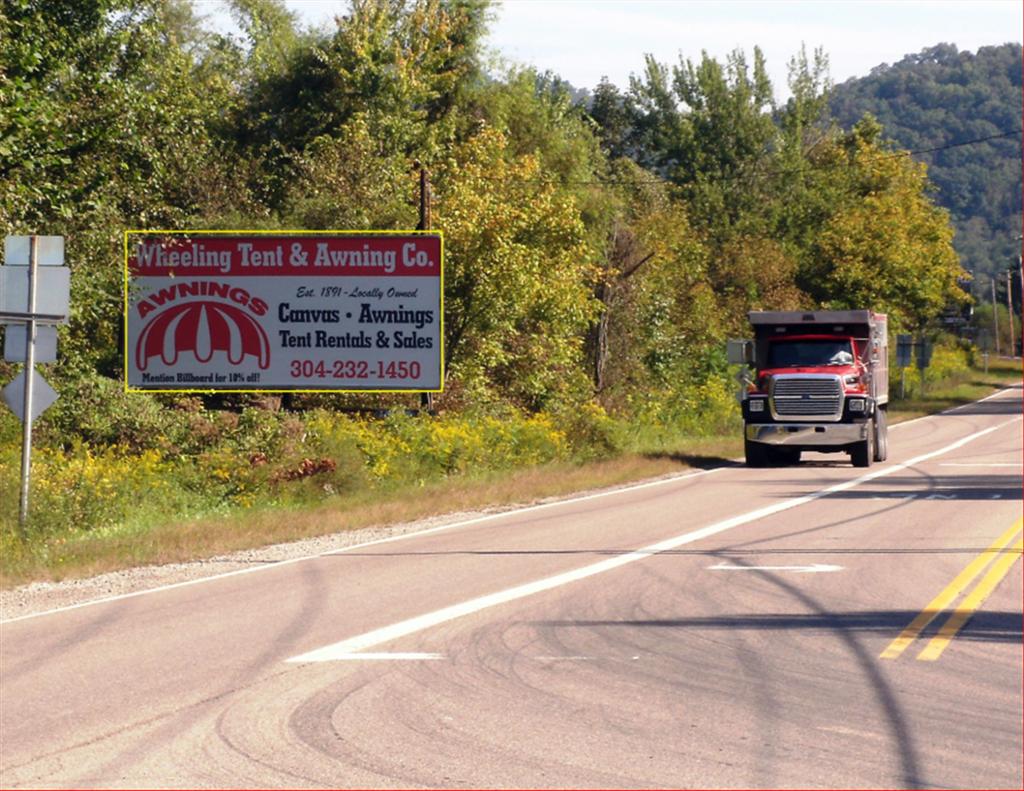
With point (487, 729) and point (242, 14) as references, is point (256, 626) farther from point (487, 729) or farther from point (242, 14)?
point (242, 14)

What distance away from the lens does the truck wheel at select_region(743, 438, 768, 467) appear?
32.6 meters

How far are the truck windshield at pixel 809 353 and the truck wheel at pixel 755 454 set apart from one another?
5.76 feet

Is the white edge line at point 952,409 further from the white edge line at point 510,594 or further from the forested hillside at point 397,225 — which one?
the white edge line at point 510,594

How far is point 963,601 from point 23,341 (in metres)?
11.0

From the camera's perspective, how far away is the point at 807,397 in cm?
3181

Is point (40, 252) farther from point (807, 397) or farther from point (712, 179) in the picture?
point (712, 179)

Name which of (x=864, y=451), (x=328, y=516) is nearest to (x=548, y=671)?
(x=328, y=516)

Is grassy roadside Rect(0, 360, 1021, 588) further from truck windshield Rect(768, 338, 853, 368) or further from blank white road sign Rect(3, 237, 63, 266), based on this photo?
blank white road sign Rect(3, 237, 63, 266)

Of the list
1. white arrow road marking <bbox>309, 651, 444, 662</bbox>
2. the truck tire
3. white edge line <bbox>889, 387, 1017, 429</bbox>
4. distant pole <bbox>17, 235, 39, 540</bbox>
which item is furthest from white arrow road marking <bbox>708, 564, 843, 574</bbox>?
white edge line <bbox>889, 387, 1017, 429</bbox>

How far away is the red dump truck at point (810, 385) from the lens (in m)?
31.7

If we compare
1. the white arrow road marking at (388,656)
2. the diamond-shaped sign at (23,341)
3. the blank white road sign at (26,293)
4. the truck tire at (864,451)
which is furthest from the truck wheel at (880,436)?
the white arrow road marking at (388,656)

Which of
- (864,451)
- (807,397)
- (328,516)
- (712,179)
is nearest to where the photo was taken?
(328,516)

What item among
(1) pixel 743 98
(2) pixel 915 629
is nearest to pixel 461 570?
(2) pixel 915 629

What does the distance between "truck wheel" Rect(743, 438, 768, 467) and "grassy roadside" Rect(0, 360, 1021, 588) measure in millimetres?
1159
